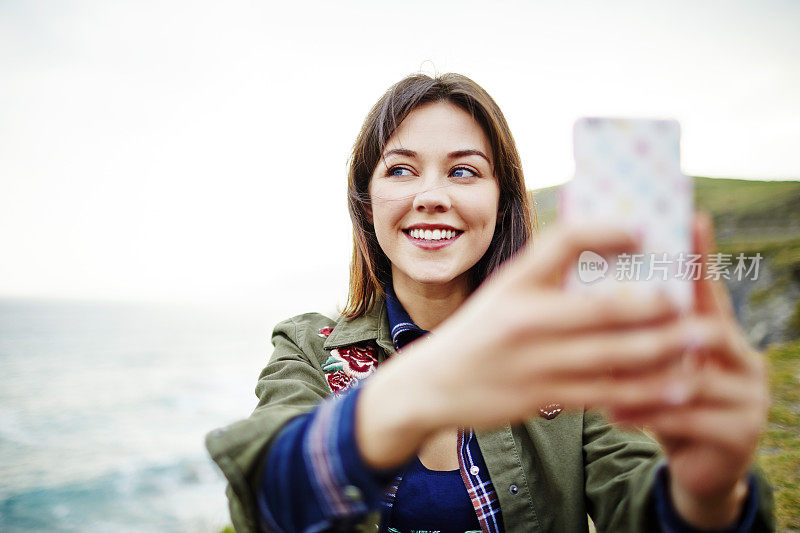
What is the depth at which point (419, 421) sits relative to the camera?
35.7 inches

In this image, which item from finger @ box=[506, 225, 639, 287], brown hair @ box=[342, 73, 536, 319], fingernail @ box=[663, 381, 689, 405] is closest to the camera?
finger @ box=[506, 225, 639, 287]

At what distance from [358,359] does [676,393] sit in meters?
1.86

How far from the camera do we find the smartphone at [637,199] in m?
0.88

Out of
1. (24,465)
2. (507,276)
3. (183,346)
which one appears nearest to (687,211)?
(507,276)

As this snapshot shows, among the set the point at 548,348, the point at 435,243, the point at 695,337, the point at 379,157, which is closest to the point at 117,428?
the point at 379,157

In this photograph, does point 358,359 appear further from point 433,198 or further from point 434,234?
point 433,198

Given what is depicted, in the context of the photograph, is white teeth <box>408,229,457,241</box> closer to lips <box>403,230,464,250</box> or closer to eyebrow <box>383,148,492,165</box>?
lips <box>403,230,464,250</box>

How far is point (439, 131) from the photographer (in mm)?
2516

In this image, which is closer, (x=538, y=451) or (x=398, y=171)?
(x=538, y=451)

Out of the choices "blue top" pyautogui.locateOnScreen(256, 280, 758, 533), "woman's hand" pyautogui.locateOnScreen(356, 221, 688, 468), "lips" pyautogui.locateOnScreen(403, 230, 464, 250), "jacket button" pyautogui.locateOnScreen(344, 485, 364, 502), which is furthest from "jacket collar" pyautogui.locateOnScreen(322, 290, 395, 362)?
"woman's hand" pyautogui.locateOnScreen(356, 221, 688, 468)

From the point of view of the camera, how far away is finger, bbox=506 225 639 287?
76 cm

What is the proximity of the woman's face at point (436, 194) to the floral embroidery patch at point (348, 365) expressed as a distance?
545 millimetres

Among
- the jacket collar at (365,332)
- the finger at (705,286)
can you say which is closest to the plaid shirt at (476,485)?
the jacket collar at (365,332)

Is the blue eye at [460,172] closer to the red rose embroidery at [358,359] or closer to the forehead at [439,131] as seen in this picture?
the forehead at [439,131]
